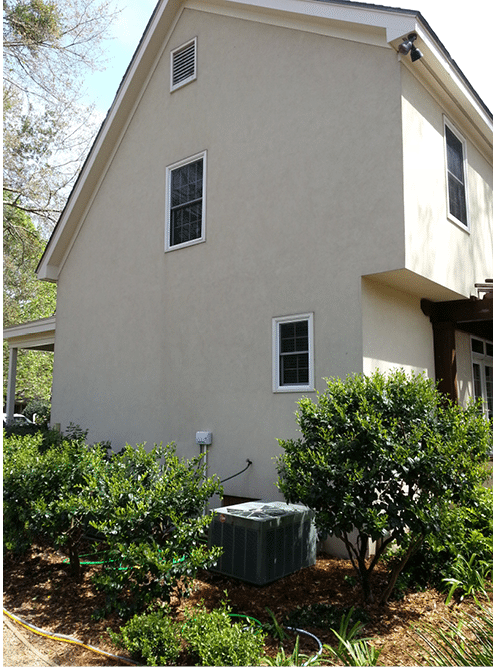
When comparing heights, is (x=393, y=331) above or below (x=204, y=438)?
above

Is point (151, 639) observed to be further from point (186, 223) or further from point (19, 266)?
point (19, 266)

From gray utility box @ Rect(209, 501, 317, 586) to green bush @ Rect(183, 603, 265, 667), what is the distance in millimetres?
1569

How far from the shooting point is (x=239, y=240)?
26.7 feet

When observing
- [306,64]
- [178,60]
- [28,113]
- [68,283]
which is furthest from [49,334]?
[306,64]

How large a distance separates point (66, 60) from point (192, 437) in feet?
22.3

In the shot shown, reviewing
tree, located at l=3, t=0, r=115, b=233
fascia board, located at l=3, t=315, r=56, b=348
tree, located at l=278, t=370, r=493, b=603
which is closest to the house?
tree, located at l=3, t=0, r=115, b=233

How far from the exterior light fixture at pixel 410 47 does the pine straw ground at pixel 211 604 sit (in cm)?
603

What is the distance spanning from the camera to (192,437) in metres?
8.38

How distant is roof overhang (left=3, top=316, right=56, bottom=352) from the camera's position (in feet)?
43.8

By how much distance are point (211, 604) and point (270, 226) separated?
16.1 ft

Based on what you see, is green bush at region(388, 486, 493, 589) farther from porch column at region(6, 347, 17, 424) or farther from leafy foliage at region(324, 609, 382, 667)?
porch column at region(6, 347, 17, 424)

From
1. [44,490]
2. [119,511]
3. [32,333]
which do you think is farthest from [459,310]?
[32,333]

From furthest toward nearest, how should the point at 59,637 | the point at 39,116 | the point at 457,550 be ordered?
the point at 39,116
the point at 457,550
the point at 59,637

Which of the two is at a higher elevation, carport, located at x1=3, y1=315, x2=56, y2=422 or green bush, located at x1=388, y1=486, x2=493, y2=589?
carport, located at x1=3, y1=315, x2=56, y2=422
